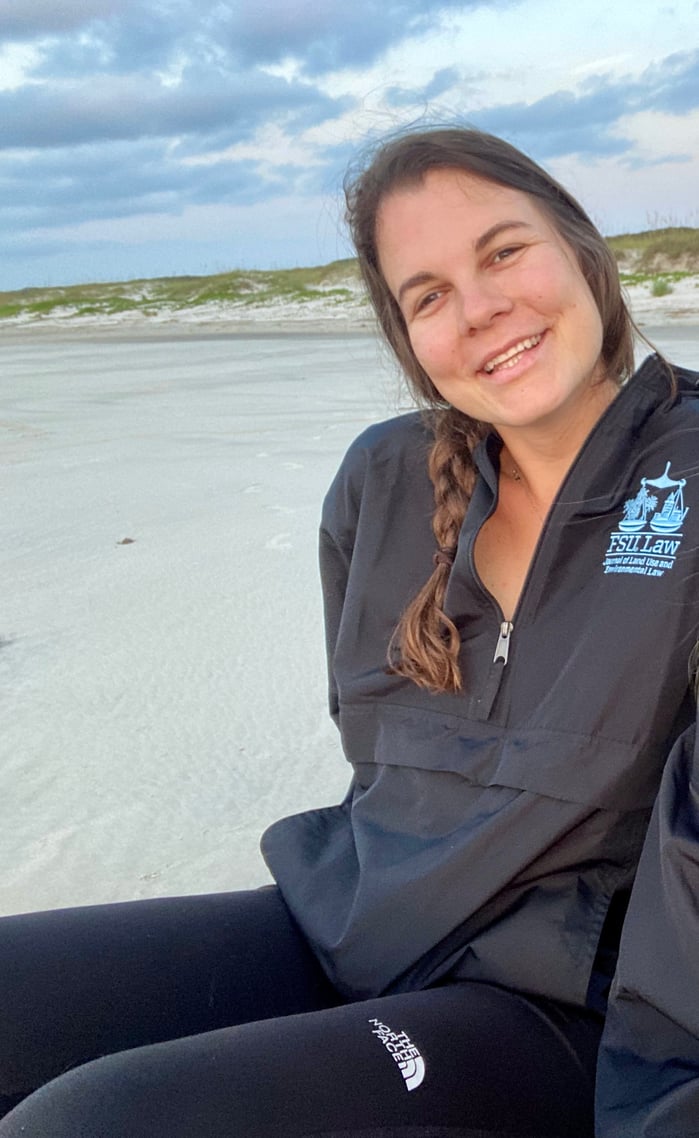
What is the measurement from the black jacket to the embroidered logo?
16 centimetres

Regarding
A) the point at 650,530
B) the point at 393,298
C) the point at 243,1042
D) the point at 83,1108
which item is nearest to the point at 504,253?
the point at 393,298

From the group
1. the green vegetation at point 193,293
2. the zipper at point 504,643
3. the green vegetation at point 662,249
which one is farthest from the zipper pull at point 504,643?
the green vegetation at point 193,293

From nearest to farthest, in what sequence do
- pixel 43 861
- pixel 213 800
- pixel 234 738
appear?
pixel 43 861
pixel 213 800
pixel 234 738

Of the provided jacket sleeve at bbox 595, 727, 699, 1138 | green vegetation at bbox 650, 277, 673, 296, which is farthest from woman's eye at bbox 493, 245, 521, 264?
green vegetation at bbox 650, 277, 673, 296

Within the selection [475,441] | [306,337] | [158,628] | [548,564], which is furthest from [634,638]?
[306,337]

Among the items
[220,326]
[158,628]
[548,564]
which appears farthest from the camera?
[220,326]

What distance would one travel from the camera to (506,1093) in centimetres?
144

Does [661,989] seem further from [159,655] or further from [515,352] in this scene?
[159,655]

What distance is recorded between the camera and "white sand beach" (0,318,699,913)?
255 centimetres

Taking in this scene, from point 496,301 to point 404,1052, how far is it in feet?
3.49

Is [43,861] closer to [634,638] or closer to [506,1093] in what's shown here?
[506,1093]

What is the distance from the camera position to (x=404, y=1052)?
1.43 metres

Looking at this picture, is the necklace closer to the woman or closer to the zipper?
the woman

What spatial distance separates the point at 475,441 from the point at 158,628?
1.94 metres
